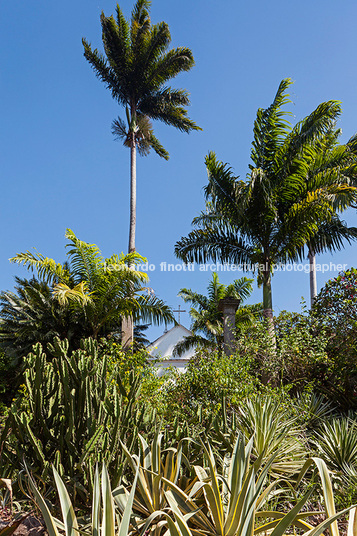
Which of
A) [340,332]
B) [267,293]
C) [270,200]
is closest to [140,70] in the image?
[270,200]

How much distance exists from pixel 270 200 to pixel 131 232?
572cm

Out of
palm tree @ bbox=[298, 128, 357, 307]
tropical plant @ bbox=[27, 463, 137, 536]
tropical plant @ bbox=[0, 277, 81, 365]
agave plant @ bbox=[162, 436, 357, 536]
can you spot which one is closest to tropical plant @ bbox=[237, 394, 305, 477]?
agave plant @ bbox=[162, 436, 357, 536]

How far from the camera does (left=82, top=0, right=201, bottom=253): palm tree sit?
16.5 meters

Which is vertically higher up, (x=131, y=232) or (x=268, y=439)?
(x=131, y=232)

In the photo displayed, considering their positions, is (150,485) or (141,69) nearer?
(150,485)

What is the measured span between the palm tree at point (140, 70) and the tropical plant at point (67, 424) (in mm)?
13338

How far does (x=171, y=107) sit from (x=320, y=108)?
25.7 ft

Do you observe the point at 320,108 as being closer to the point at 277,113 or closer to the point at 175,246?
the point at 277,113

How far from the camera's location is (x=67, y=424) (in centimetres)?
316

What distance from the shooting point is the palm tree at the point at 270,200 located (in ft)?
37.8

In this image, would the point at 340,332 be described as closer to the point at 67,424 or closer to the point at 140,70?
the point at 67,424

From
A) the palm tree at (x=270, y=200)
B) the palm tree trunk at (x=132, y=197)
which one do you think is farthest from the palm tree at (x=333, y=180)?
the palm tree trunk at (x=132, y=197)

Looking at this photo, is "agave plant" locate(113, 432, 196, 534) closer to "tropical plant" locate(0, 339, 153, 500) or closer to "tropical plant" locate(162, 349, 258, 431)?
"tropical plant" locate(0, 339, 153, 500)

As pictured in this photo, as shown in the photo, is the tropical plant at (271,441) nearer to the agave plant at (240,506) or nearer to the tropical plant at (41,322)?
the agave plant at (240,506)
